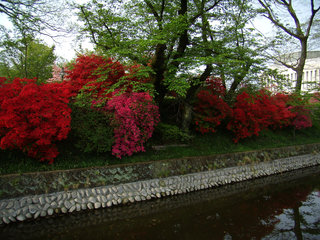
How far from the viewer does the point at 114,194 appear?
23.7 feet

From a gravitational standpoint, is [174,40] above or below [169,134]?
above

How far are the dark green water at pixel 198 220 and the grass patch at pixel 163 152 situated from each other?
1528 mm

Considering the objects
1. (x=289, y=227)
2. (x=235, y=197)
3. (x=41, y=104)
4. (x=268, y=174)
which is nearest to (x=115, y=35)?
(x=41, y=104)

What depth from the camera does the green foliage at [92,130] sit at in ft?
24.8

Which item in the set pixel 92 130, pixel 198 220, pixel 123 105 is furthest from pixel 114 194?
pixel 123 105

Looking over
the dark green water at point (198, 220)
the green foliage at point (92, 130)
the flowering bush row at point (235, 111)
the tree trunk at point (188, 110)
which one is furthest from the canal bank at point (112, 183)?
the tree trunk at point (188, 110)

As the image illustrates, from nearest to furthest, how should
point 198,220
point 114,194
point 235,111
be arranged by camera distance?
1. point 198,220
2. point 114,194
3. point 235,111

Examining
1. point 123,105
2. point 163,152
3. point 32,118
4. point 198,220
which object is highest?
point 123,105

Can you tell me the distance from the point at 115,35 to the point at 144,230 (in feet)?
23.1

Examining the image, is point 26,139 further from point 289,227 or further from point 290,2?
point 290,2

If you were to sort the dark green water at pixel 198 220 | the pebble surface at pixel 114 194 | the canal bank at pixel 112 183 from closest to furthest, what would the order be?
the dark green water at pixel 198 220, the pebble surface at pixel 114 194, the canal bank at pixel 112 183

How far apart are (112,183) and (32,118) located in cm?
304

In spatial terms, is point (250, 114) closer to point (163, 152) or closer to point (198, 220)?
point (163, 152)

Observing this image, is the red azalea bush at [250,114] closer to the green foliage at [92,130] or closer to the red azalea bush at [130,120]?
the red azalea bush at [130,120]
